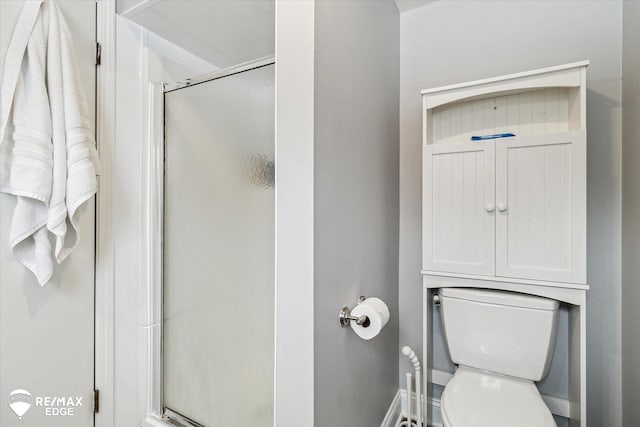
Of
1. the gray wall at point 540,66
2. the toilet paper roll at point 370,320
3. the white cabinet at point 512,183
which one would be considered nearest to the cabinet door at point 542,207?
the white cabinet at point 512,183

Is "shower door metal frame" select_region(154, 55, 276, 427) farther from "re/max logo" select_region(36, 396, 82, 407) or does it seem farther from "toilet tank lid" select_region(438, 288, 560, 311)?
"toilet tank lid" select_region(438, 288, 560, 311)

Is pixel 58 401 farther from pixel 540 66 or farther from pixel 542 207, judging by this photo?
pixel 540 66

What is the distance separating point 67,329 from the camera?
1187 mm

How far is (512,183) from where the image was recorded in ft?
4.36

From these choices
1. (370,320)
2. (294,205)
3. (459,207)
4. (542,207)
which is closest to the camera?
(294,205)

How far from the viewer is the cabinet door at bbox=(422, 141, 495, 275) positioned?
1.37 m

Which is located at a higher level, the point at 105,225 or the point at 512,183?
the point at 512,183

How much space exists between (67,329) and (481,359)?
1659 millimetres

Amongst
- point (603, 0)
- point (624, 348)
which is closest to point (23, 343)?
point (624, 348)

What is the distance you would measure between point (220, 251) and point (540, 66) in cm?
164

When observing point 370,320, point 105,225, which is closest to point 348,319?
point 370,320

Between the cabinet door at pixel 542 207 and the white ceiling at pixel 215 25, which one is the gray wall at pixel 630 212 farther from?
the white ceiling at pixel 215 25

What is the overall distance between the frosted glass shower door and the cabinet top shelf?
0.78m

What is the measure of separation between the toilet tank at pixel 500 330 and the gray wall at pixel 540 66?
9.7 inches
